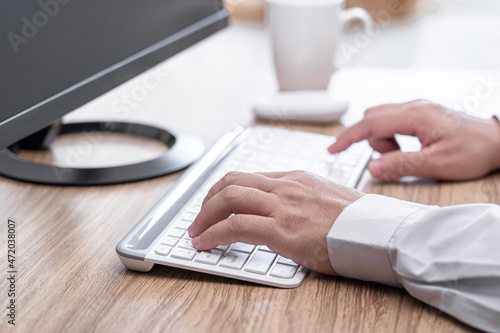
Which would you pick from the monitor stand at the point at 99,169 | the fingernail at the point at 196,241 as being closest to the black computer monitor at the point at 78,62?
the monitor stand at the point at 99,169

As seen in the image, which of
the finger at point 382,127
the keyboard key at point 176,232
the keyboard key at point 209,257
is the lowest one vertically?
the finger at point 382,127

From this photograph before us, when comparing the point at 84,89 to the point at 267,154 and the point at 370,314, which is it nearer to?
the point at 267,154

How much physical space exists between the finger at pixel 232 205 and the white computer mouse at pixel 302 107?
0.42 meters

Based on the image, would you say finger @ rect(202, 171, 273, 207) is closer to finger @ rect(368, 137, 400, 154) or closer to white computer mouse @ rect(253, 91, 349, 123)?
finger @ rect(368, 137, 400, 154)

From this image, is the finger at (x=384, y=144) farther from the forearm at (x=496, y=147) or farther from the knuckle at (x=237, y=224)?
the knuckle at (x=237, y=224)

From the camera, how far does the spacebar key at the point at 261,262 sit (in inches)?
24.0

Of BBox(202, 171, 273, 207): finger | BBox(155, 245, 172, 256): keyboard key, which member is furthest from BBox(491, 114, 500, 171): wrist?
BBox(155, 245, 172, 256): keyboard key

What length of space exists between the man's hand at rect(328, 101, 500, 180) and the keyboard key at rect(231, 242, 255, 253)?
269 mm

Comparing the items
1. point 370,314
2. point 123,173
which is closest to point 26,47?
point 123,173

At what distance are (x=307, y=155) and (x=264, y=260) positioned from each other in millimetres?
280

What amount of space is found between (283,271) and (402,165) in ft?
1.00

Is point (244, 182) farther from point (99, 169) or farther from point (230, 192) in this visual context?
point (99, 169)

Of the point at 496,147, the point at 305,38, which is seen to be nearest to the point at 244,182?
the point at 496,147

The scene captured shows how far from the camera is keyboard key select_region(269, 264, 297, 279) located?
1.99ft
